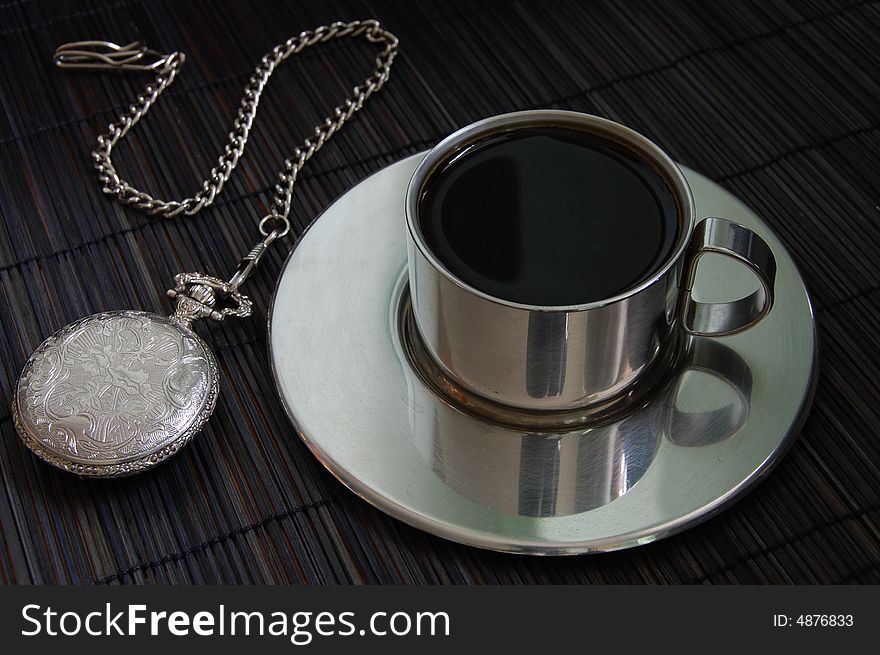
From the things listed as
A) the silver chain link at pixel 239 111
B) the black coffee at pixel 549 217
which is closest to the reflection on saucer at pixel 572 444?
the black coffee at pixel 549 217

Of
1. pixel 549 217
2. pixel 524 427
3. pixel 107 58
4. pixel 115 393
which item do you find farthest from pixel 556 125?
pixel 107 58

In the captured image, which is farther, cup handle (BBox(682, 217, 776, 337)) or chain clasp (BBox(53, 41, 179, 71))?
chain clasp (BBox(53, 41, 179, 71))

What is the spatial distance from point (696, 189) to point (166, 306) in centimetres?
41

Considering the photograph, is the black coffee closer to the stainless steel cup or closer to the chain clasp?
the stainless steel cup

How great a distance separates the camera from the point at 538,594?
585 millimetres

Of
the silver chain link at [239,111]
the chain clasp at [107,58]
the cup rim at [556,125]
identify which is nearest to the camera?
the cup rim at [556,125]

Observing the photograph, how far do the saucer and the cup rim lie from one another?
0.10 meters

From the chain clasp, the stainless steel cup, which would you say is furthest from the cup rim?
the chain clasp

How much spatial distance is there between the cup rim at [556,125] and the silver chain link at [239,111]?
8.0 inches

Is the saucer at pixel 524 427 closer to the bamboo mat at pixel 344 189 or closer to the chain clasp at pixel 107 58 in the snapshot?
the bamboo mat at pixel 344 189

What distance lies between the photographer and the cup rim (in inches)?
21.3

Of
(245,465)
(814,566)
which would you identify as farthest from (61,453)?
(814,566)

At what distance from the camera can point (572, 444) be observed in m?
0.61

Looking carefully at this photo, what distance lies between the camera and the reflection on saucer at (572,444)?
0.59 m
